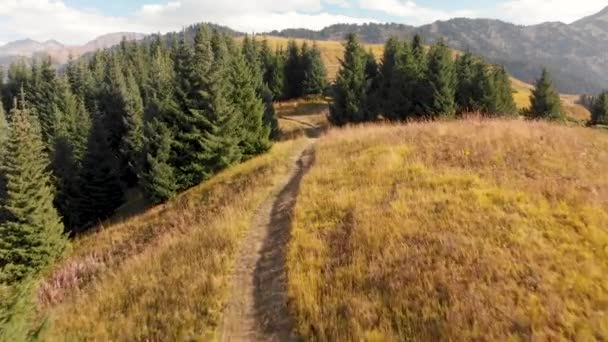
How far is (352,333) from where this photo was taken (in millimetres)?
7715

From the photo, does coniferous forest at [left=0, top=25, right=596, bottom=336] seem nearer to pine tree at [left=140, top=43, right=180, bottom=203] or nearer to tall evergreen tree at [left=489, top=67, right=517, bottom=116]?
pine tree at [left=140, top=43, right=180, bottom=203]

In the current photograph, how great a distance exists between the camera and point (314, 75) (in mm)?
78438

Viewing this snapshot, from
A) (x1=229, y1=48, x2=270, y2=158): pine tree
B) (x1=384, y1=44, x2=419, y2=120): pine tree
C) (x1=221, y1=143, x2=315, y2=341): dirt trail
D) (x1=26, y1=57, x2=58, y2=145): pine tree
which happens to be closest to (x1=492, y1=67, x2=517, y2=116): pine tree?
(x1=384, y1=44, x2=419, y2=120): pine tree

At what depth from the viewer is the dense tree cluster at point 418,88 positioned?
1652 inches

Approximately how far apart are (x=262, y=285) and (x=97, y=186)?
120 feet

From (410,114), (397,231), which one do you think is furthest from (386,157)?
(410,114)

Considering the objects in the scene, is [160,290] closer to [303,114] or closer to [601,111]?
[303,114]

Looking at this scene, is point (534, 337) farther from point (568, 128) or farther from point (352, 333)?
Result: point (568, 128)

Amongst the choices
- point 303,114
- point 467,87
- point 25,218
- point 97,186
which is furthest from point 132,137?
point 467,87

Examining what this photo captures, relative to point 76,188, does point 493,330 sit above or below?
above

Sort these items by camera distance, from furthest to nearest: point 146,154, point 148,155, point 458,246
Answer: point 146,154, point 148,155, point 458,246

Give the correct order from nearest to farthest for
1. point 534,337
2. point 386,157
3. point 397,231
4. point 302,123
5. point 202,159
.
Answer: point 534,337, point 397,231, point 386,157, point 202,159, point 302,123

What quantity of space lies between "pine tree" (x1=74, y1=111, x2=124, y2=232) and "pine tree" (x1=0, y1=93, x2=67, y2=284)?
11395mm

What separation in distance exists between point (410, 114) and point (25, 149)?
106 feet
